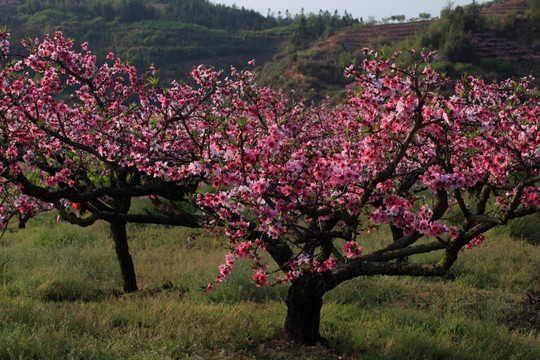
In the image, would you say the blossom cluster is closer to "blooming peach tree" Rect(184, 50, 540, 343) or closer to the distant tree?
"blooming peach tree" Rect(184, 50, 540, 343)

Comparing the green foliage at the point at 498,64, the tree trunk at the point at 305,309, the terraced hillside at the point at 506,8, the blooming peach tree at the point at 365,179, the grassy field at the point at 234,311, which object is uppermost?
the terraced hillside at the point at 506,8

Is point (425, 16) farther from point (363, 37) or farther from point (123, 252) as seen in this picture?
point (123, 252)

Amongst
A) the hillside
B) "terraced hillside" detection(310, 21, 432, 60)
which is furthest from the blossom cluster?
"terraced hillside" detection(310, 21, 432, 60)

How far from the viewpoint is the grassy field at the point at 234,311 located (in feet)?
17.4

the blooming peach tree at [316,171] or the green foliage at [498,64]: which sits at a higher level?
the green foliage at [498,64]

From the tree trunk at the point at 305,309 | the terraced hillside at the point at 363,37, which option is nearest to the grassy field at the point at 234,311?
the tree trunk at the point at 305,309

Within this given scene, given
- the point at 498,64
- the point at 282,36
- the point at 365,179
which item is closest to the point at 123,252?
the point at 365,179

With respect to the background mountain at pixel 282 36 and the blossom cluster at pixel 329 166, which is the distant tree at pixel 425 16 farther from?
the blossom cluster at pixel 329 166

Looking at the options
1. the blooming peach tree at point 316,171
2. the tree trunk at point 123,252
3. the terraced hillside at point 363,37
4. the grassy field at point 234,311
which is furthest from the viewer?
the terraced hillside at point 363,37

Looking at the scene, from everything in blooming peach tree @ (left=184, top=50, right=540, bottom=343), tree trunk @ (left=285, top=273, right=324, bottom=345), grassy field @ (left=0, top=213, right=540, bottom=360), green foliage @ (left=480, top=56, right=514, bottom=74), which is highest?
green foliage @ (left=480, top=56, right=514, bottom=74)

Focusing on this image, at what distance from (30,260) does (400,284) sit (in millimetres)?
8344

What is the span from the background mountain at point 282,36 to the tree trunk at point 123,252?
17197mm

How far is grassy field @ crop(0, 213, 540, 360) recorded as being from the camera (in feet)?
17.4

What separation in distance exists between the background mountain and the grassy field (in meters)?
15.7
